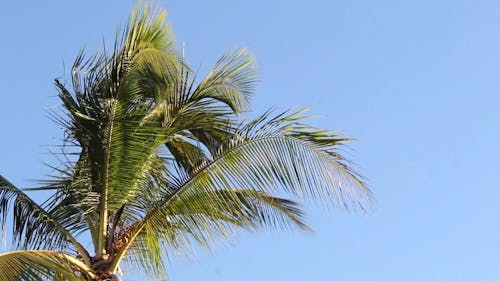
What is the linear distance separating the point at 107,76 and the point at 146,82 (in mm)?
453

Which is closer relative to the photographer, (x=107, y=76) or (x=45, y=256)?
Answer: (x=45, y=256)

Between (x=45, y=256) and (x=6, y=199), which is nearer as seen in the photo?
(x=45, y=256)

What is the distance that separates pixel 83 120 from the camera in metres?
11.3

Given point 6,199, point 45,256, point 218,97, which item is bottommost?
point 45,256

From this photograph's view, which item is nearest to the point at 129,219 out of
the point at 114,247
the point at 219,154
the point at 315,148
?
the point at 114,247

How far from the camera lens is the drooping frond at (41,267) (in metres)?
10.1

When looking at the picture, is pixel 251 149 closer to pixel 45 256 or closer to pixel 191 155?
pixel 191 155

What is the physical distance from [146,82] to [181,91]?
0.47 m

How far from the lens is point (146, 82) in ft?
37.0

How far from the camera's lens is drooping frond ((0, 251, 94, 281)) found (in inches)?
399

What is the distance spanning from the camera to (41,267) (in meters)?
10.3

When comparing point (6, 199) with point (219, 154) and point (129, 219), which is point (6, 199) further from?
point (219, 154)

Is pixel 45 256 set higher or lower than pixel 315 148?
lower

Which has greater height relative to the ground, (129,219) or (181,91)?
(181,91)
